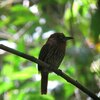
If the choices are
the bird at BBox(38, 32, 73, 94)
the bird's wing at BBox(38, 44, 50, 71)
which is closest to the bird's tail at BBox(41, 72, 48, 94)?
the bird at BBox(38, 32, 73, 94)

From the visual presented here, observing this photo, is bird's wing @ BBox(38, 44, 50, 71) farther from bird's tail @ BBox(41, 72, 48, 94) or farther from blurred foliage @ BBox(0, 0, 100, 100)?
blurred foliage @ BBox(0, 0, 100, 100)

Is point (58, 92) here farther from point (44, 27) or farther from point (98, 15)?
point (98, 15)

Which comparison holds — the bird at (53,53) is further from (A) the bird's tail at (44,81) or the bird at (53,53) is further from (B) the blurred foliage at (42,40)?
(B) the blurred foliage at (42,40)

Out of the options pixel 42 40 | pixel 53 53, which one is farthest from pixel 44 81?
pixel 42 40

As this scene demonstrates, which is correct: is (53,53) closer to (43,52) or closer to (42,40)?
(43,52)

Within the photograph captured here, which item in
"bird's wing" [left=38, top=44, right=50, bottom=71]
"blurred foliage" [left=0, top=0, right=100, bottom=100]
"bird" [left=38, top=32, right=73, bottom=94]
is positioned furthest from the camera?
"blurred foliage" [left=0, top=0, right=100, bottom=100]

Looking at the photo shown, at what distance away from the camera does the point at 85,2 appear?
3342 mm

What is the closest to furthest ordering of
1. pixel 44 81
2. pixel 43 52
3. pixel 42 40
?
pixel 43 52, pixel 44 81, pixel 42 40

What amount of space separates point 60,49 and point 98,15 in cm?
102

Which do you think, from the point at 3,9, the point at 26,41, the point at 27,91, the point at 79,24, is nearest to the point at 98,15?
the point at 27,91

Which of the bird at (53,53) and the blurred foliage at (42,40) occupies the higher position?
the blurred foliage at (42,40)

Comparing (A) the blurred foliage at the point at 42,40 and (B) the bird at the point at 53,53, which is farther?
(A) the blurred foliage at the point at 42,40

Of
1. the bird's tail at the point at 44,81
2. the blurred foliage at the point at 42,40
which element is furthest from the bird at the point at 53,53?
the blurred foliage at the point at 42,40

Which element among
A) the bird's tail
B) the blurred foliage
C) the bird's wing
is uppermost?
the blurred foliage
